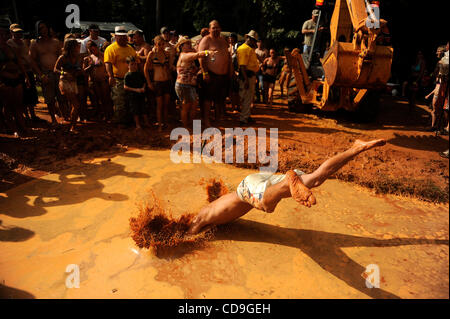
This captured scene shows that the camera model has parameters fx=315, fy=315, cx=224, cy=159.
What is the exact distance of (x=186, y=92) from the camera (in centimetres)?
634

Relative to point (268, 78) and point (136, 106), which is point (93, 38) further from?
point (268, 78)

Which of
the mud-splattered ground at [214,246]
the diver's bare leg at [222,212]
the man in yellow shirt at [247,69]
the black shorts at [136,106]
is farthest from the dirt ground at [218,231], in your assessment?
the man in yellow shirt at [247,69]

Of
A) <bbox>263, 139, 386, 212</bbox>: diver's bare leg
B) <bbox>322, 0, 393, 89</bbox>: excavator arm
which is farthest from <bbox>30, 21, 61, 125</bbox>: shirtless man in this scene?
<bbox>263, 139, 386, 212</bbox>: diver's bare leg

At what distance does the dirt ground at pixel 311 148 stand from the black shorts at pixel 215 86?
0.68 m

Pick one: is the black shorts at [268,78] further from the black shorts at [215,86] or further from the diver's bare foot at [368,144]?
the diver's bare foot at [368,144]

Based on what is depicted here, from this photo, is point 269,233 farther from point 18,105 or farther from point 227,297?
point 18,105

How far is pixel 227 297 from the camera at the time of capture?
8.23ft

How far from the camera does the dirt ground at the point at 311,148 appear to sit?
4520 mm

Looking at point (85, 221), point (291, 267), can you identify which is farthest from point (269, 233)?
point (85, 221)

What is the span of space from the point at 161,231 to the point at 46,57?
5220mm

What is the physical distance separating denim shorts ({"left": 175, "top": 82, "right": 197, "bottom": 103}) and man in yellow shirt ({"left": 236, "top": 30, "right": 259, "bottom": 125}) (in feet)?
4.10

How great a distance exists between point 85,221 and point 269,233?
2086mm

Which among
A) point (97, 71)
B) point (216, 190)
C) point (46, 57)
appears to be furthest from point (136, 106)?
point (216, 190)

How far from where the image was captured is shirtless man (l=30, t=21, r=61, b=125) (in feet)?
21.0
